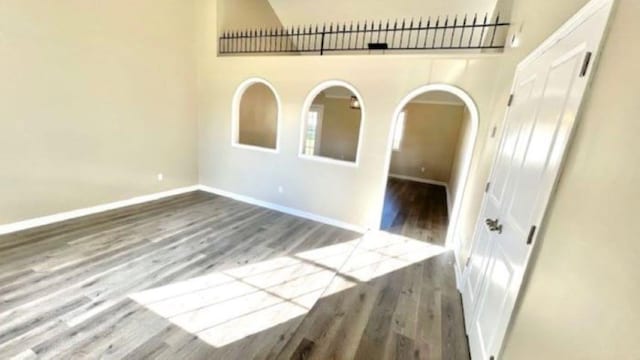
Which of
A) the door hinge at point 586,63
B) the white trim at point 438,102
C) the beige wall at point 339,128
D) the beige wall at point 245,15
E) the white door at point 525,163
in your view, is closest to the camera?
the door hinge at point 586,63

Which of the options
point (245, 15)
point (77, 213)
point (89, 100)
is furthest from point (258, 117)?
point (77, 213)

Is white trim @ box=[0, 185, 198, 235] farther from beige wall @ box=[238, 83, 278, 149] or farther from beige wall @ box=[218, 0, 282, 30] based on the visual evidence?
beige wall @ box=[218, 0, 282, 30]

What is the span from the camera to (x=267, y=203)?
5.19 m

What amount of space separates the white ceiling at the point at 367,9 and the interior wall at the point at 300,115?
1617 mm

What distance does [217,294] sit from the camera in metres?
2.61

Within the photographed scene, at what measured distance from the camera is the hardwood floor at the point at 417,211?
4535mm

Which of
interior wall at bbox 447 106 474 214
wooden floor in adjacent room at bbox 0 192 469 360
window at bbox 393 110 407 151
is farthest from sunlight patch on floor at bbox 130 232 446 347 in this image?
window at bbox 393 110 407 151

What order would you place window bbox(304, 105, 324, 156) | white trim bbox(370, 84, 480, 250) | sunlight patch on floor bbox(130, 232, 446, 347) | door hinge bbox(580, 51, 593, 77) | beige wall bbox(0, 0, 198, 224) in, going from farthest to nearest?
window bbox(304, 105, 324, 156) → white trim bbox(370, 84, 480, 250) → beige wall bbox(0, 0, 198, 224) → sunlight patch on floor bbox(130, 232, 446, 347) → door hinge bbox(580, 51, 593, 77)

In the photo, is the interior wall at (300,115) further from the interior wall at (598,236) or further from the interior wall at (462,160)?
the interior wall at (598,236)

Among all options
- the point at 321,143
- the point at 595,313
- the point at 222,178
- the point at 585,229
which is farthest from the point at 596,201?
the point at 321,143

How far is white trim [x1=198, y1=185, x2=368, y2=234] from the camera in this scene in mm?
4521

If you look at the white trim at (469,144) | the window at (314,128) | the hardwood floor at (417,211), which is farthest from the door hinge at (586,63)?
the window at (314,128)

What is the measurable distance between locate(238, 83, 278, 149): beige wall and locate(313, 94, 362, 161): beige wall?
6.08ft

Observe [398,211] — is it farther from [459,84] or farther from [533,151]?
[533,151]
